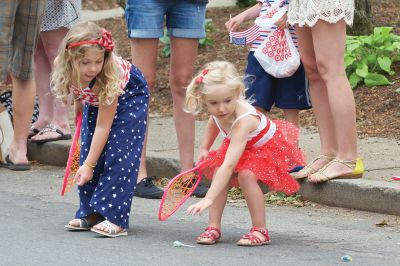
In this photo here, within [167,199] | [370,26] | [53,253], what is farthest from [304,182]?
[370,26]

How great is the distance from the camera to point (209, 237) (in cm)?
601

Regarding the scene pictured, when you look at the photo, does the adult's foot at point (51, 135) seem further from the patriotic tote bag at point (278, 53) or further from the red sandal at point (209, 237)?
the red sandal at point (209, 237)

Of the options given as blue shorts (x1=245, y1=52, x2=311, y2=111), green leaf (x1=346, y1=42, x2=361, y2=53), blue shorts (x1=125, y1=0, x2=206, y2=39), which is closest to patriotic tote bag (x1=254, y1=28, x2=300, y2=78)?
blue shorts (x1=245, y1=52, x2=311, y2=111)

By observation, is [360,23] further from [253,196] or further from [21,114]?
[253,196]

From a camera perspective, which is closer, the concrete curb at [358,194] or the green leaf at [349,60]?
the concrete curb at [358,194]

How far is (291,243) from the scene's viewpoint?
6055 millimetres

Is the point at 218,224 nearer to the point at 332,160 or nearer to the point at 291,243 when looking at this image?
the point at 291,243

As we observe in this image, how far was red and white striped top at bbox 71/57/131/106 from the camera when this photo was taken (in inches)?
249

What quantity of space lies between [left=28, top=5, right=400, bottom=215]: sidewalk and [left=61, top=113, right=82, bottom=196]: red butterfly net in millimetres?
1377

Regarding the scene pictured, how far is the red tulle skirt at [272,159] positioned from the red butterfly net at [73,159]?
2.76ft

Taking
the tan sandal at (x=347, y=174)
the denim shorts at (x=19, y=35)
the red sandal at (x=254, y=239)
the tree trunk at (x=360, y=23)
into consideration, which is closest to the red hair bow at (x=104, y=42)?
the red sandal at (x=254, y=239)

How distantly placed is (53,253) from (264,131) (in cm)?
129

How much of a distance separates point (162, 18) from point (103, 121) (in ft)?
4.70

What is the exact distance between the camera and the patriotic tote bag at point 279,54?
7.56 metres
